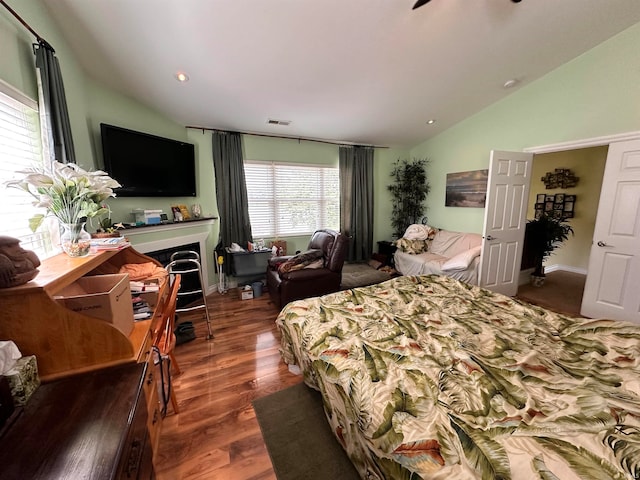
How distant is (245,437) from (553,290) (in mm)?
4697

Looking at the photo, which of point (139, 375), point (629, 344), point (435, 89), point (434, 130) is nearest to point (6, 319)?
point (139, 375)

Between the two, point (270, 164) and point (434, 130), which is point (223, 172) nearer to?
point (270, 164)

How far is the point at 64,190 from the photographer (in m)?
1.12

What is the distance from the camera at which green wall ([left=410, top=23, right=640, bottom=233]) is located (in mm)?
2477

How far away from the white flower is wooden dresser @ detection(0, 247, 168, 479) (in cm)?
28

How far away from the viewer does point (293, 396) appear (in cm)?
178

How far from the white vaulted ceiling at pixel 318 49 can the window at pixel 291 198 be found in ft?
3.17

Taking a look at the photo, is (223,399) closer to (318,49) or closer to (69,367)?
(69,367)

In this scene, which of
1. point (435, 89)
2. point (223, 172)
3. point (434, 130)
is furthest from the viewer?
point (434, 130)

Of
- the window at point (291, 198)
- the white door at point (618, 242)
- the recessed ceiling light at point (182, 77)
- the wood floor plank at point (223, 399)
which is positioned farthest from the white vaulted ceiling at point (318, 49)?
the wood floor plank at point (223, 399)

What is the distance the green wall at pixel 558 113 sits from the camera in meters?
2.48

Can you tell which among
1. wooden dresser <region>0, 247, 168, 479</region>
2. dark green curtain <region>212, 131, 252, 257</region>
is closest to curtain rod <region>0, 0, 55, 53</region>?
wooden dresser <region>0, 247, 168, 479</region>

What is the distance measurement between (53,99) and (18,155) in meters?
0.45

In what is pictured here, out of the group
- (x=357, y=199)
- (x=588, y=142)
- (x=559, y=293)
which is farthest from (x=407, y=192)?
(x=559, y=293)
